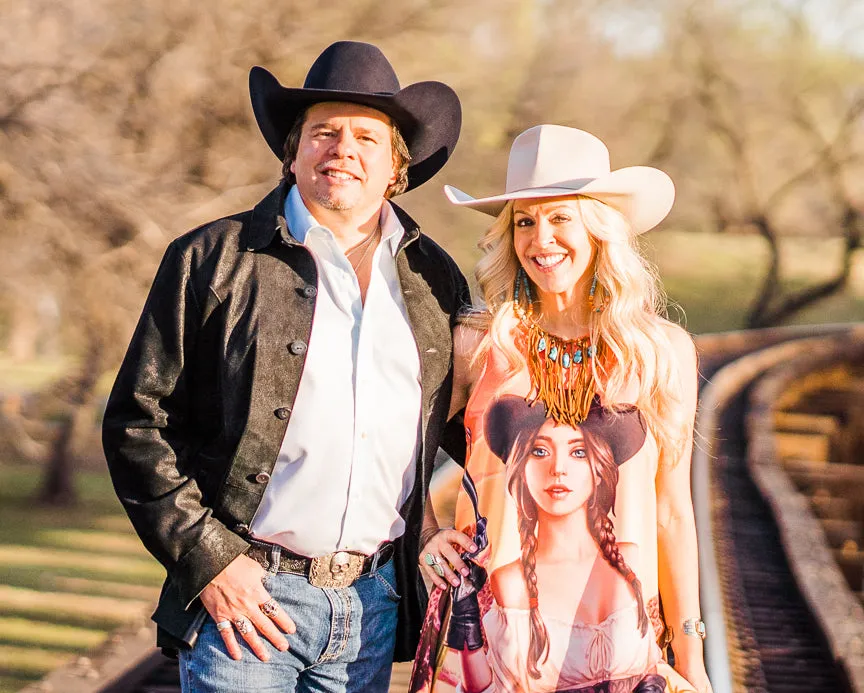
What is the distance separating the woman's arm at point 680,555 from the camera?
2785 millimetres

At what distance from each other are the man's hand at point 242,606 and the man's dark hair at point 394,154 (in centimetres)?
107

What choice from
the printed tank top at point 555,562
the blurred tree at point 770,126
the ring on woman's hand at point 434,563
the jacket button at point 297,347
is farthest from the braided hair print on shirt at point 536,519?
the blurred tree at point 770,126

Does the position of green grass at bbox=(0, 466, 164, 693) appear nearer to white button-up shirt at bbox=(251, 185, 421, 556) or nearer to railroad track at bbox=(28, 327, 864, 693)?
railroad track at bbox=(28, 327, 864, 693)

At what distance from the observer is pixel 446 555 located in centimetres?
286

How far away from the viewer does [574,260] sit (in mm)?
2852

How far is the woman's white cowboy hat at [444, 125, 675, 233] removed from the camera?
2.88 metres

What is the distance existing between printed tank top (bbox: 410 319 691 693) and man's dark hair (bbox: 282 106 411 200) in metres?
0.69

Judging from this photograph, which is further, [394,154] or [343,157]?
[394,154]

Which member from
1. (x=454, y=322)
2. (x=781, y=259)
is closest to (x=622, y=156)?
(x=781, y=259)

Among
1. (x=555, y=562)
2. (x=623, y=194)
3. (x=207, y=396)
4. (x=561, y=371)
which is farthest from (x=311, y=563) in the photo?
(x=623, y=194)

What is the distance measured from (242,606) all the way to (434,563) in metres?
0.51

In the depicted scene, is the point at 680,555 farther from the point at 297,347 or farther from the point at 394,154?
the point at 394,154

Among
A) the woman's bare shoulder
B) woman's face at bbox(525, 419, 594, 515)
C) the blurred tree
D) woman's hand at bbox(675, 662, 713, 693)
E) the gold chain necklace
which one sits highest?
the blurred tree

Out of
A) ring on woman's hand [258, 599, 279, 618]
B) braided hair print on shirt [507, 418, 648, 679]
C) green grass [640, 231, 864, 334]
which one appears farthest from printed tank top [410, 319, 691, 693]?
green grass [640, 231, 864, 334]
